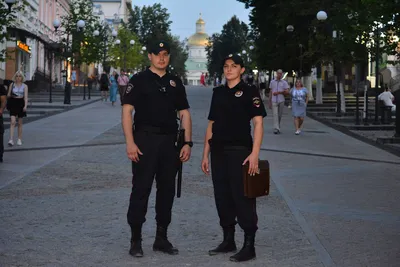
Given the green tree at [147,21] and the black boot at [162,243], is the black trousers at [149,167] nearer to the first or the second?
the black boot at [162,243]

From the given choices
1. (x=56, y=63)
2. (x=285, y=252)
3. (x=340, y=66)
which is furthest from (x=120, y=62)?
(x=285, y=252)

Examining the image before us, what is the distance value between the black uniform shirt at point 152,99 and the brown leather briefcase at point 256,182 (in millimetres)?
768

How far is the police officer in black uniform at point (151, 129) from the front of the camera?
6832mm

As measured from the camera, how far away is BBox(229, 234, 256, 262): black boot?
6715mm

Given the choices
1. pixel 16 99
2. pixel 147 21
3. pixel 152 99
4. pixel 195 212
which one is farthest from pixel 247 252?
pixel 147 21

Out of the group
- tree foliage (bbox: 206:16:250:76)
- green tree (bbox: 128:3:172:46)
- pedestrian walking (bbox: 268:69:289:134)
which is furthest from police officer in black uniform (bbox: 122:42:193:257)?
tree foliage (bbox: 206:16:250:76)

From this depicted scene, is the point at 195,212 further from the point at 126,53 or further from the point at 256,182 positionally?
the point at 126,53

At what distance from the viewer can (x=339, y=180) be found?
1269 centimetres

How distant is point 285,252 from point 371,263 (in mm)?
790

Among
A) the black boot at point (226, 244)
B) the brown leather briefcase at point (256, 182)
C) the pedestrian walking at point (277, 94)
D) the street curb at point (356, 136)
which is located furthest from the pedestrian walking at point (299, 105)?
the brown leather briefcase at point (256, 182)

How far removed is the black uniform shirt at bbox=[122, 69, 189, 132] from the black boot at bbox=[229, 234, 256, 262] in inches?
44.2

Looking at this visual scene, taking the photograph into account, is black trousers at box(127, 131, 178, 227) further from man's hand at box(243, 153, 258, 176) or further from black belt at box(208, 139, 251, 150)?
man's hand at box(243, 153, 258, 176)

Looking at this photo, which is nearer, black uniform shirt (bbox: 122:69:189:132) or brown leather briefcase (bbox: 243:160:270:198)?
brown leather briefcase (bbox: 243:160:270:198)

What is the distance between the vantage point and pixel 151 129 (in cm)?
683
